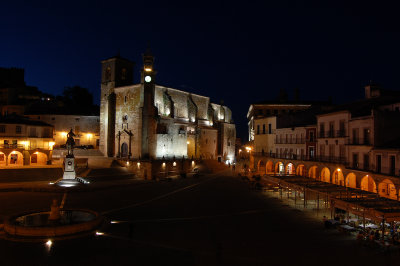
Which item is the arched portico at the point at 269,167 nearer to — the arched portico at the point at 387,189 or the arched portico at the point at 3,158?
the arched portico at the point at 387,189

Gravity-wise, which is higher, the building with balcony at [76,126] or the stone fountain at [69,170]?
the building with balcony at [76,126]

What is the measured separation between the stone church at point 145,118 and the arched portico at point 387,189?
2862 cm

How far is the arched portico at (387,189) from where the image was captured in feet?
71.9

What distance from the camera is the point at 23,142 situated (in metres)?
39.5

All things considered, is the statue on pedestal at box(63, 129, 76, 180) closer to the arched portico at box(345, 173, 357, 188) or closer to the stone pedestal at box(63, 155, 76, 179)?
the stone pedestal at box(63, 155, 76, 179)

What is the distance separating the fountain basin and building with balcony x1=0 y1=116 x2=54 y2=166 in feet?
82.8

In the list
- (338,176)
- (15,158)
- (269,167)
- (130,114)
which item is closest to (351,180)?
(338,176)

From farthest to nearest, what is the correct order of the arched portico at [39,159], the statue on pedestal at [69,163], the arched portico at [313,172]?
the arched portico at [39,159], the arched portico at [313,172], the statue on pedestal at [69,163]

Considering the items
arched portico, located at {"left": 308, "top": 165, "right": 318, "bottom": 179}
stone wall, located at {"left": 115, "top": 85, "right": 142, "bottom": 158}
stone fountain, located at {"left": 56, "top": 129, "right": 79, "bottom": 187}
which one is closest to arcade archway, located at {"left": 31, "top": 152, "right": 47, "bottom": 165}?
stone wall, located at {"left": 115, "top": 85, "right": 142, "bottom": 158}

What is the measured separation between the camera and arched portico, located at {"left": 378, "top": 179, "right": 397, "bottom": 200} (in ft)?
71.9

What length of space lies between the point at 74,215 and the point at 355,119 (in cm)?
2352

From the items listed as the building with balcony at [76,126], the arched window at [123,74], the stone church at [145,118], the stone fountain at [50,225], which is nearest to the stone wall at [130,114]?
the stone church at [145,118]

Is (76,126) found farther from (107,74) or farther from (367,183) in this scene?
(367,183)

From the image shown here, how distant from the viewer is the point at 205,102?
2386 inches
